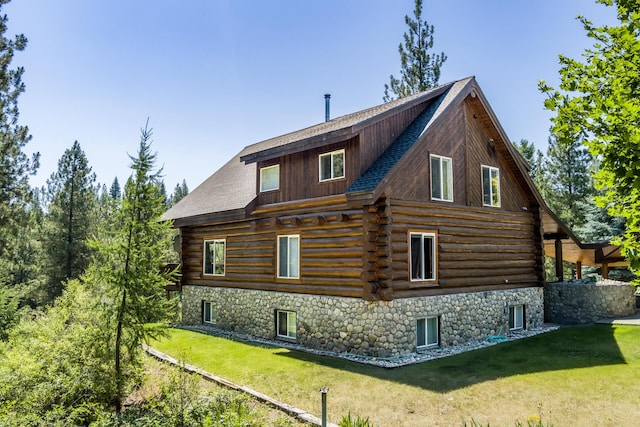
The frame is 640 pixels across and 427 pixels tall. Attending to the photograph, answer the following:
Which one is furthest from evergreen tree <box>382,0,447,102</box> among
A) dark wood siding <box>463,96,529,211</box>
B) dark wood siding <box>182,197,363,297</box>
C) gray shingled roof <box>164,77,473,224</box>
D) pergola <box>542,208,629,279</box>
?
dark wood siding <box>182,197,363,297</box>

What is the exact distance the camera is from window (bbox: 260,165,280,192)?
1591 centimetres

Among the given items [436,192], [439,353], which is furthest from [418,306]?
[436,192]

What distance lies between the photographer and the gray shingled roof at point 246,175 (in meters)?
14.5

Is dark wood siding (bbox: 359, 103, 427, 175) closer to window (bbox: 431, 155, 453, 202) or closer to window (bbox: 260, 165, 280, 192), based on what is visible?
window (bbox: 431, 155, 453, 202)

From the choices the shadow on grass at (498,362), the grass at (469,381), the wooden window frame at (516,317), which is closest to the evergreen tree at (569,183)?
the wooden window frame at (516,317)

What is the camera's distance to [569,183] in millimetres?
30750

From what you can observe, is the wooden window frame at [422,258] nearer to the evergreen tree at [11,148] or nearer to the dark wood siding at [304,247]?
the dark wood siding at [304,247]

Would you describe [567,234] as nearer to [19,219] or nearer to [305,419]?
[305,419]

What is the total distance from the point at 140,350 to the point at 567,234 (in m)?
18.3

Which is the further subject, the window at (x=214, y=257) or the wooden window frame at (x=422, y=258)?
the window at (x=214, y=257)

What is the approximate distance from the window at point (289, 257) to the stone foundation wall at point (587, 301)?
11609mm

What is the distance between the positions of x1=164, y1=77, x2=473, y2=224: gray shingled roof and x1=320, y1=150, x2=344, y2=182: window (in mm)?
739

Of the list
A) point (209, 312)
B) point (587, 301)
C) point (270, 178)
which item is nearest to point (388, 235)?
point (270, 178)

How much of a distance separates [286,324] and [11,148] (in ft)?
50.9
